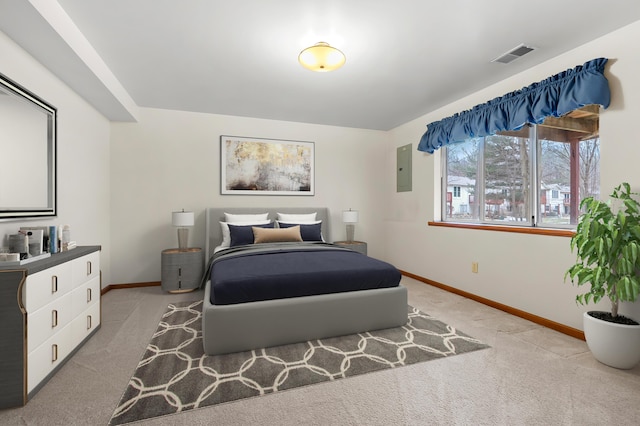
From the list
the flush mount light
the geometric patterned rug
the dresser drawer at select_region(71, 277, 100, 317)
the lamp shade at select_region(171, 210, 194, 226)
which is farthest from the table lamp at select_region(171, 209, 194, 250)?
the flush mount light

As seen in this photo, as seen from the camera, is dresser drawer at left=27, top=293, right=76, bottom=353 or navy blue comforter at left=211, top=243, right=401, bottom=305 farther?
navy blue comforter at left=211, top=243, right=401, bottom=305

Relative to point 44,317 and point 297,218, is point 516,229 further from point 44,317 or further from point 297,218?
point 44,317

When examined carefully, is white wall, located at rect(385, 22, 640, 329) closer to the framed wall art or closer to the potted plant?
the potted plant

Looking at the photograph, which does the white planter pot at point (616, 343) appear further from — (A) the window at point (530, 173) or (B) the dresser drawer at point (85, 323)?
(B) the dresser drawer at point (85, 323)

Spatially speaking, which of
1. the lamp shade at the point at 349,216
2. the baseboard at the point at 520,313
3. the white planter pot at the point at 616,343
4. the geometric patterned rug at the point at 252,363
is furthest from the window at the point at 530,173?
the geometric patterned rug at the point at 252,363

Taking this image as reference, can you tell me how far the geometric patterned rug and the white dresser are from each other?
0.49 m

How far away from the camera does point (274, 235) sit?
12.6 feet

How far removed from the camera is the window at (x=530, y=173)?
2.76 metres

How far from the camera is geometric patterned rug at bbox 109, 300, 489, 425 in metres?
1.73

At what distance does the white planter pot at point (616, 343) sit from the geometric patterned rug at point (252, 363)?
696 mm

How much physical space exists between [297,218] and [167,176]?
6.18 ft

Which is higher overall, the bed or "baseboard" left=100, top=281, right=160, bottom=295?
the bed

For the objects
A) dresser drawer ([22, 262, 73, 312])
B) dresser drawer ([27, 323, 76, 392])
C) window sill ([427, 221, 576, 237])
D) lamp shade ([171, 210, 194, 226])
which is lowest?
dresser drawer ([27, 323, 76, 392])

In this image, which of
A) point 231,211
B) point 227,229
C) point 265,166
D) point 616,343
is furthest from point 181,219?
point 616,343
